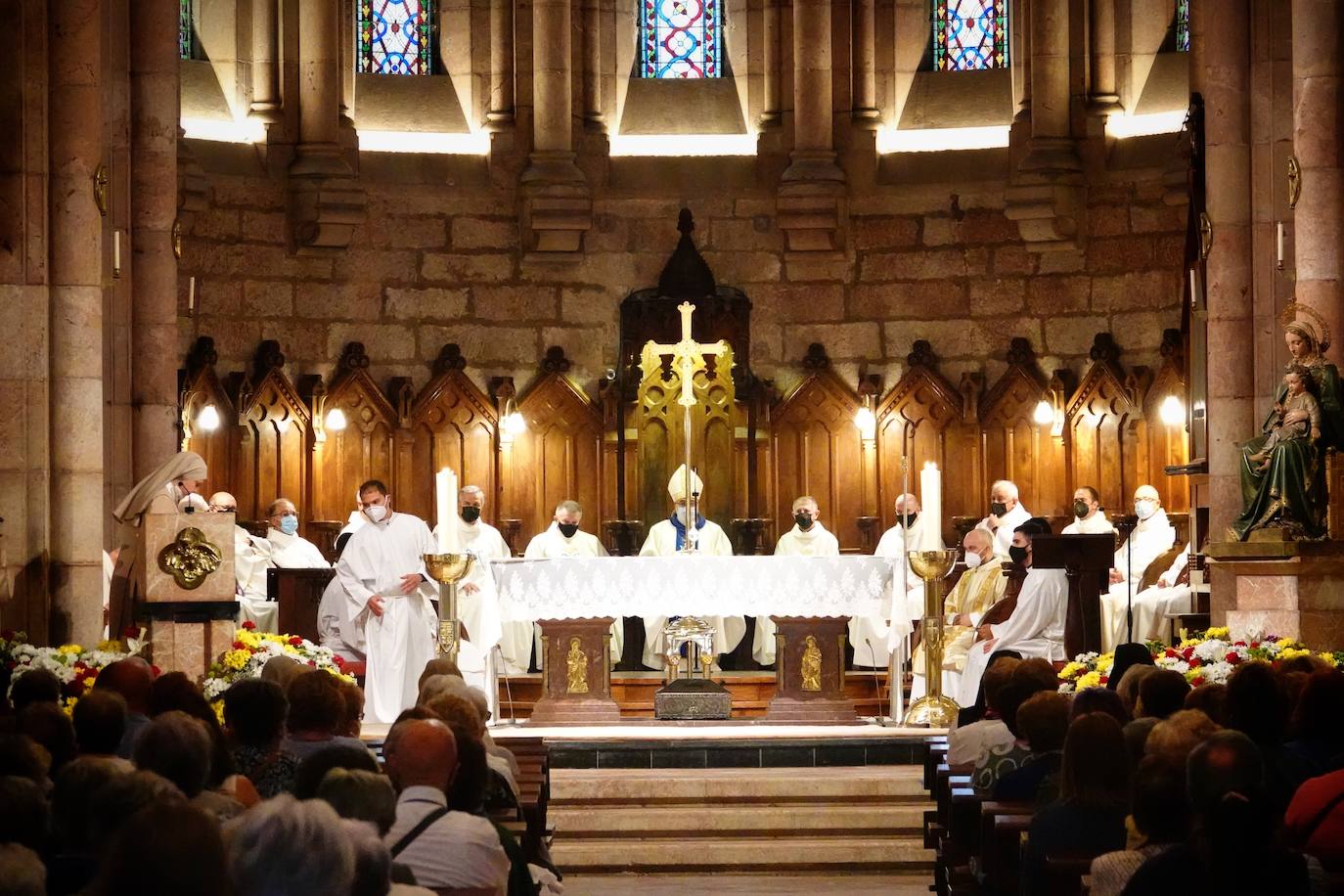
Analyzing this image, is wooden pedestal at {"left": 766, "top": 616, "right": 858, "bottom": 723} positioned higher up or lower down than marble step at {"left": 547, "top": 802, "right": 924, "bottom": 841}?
higher up

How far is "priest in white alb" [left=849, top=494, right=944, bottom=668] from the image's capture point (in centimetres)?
1332

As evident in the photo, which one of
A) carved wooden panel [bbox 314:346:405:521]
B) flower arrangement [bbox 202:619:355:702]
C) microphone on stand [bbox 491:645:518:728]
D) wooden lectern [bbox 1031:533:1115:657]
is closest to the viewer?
flower arrangement [bbox 202:619:355:702]

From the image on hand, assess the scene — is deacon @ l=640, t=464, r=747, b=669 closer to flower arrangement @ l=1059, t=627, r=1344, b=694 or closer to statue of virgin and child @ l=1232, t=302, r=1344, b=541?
statue of virgin and child @ l=1232, t=302, r=1344, b=541

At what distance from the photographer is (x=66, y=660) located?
1059 cm

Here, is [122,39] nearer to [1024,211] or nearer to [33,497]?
[33,497]

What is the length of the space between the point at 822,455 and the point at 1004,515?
7.09 feet

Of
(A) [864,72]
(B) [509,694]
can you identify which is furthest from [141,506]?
(A) [864,72]

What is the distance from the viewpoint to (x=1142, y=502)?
1697cm

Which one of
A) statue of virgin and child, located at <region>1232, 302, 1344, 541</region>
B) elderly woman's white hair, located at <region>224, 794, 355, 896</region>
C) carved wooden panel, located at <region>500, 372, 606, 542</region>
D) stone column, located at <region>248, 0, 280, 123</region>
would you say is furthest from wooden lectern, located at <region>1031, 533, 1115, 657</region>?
elderly woman's white hair, located at <region>224, 794, 355, 896</region>

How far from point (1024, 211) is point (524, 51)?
171 inches

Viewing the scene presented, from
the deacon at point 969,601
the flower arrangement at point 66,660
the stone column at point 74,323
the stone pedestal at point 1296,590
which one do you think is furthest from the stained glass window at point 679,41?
the flower arrangement at point 66,660

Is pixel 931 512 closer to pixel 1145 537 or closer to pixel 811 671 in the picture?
pixel 811 671

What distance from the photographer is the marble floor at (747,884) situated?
1054 cm

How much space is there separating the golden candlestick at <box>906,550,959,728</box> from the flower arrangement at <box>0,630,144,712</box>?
15.0 feet
